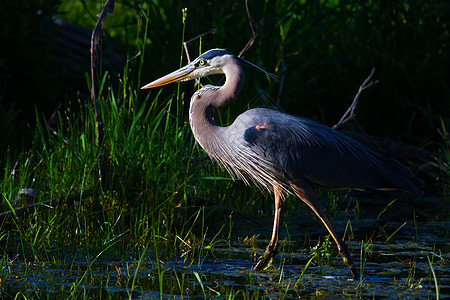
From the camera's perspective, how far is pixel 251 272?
434 cm

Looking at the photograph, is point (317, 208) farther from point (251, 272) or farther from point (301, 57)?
point (301, 57)

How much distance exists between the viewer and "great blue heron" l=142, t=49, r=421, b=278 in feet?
15.1

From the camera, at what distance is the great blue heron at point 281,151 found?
15.1 ft

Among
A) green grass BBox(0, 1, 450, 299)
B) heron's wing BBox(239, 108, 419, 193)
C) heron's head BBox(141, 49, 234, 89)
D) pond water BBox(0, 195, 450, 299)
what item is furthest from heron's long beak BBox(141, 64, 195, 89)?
pond water BBox(0, 195, 450, 299)

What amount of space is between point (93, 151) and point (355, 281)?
2.30m

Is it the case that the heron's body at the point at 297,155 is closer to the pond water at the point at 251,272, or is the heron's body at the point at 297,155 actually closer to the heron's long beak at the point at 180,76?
the heron's long beak at the point at 180,76

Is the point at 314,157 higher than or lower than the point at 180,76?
lower

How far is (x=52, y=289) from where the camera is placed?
3.75 m

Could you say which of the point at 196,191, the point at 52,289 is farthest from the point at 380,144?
the point at 52,289

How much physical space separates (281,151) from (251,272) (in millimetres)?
868

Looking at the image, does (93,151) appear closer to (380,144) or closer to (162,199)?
(162,199)

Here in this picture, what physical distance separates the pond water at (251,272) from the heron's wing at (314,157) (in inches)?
19.5

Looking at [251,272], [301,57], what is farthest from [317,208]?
[301,57]

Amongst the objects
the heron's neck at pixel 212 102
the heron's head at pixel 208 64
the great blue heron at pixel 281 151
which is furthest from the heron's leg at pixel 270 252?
the heron's head at pixel 208 64
